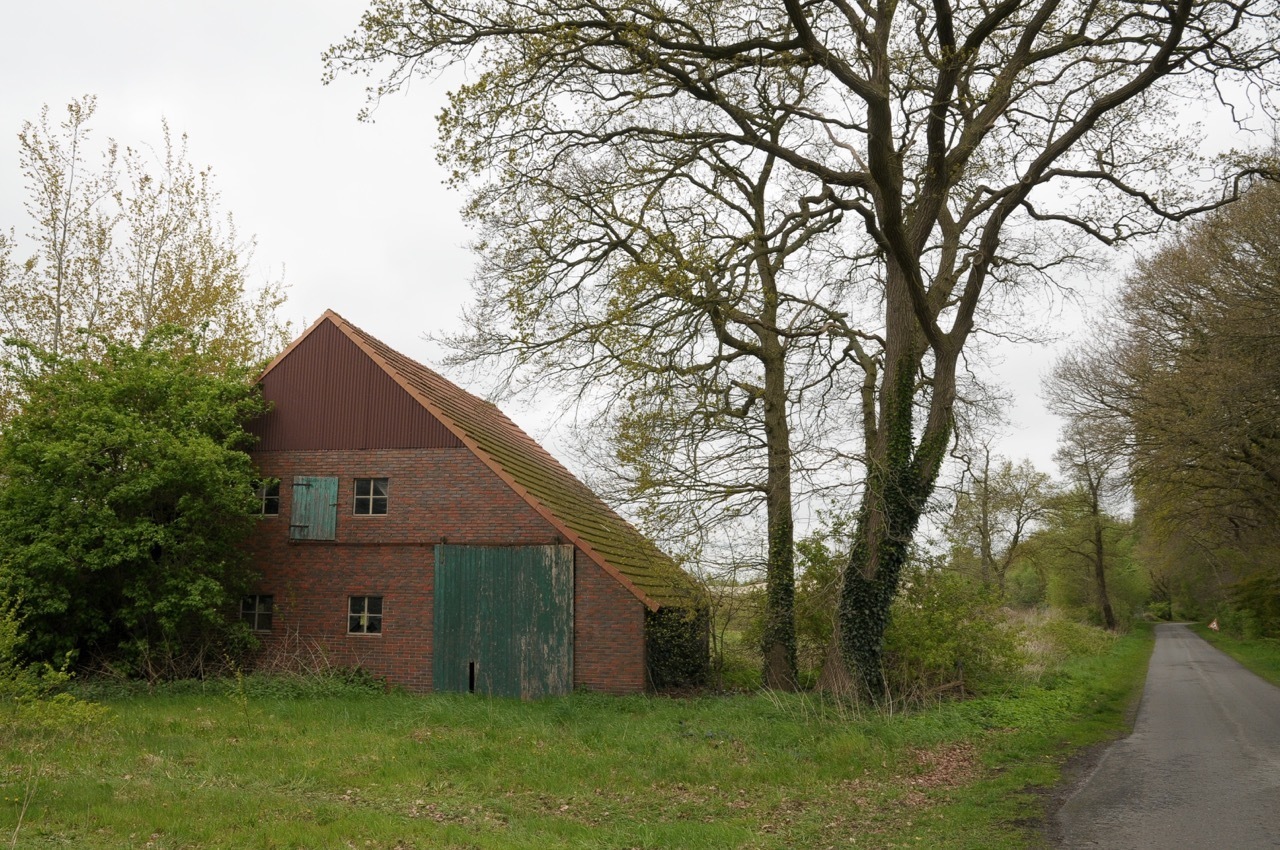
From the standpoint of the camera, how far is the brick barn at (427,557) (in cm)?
1698

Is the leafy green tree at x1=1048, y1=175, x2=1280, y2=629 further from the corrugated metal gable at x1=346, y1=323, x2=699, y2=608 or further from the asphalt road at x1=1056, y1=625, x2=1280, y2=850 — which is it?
the corrugated metal gable at x1=346, y1=323, x2=699, y2=608

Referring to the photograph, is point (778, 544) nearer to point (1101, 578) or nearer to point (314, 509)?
point (314, 509)

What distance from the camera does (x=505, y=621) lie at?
1733 cm

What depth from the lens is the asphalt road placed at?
786 centimetres

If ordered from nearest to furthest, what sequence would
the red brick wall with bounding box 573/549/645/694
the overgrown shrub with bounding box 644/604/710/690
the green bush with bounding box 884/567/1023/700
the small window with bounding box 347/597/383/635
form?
the green bush with bounding box 884/567/1023/700
the red brick wall with bounding box 573/549/645/694
the overgrown shrub with bounding box 644/604/710/690
the small window with bounding box 347/597/383/635

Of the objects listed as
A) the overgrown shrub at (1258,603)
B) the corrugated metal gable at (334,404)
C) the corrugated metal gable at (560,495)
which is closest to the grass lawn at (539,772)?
the corrugated metal gable at (560,495)

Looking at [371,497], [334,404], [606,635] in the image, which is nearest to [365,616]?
[371,497]

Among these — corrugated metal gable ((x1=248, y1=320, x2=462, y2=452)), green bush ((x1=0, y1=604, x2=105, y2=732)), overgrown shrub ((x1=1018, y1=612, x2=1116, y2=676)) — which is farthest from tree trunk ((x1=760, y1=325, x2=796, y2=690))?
green bush ((x1=0, y1=604, x2=105, y2=732))

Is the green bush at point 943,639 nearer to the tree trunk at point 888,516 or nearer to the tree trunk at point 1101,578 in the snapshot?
the tree trunk at point 888,516

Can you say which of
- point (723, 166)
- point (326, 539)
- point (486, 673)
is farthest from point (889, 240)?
point (326, 539)

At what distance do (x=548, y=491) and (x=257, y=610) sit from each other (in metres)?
6.55

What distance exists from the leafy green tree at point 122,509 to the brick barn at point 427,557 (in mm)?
1215

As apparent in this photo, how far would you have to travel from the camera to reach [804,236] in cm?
1791

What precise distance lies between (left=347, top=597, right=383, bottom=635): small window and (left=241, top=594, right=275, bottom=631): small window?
188cm
